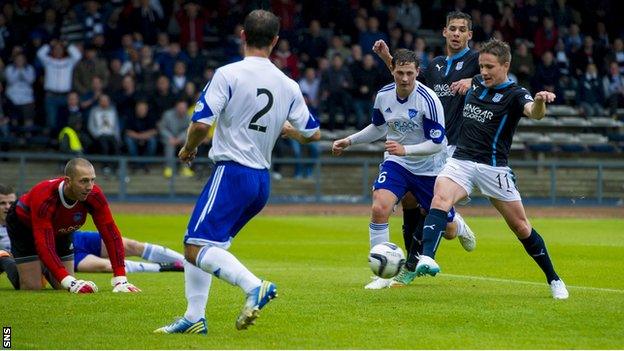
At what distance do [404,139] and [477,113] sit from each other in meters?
1.21

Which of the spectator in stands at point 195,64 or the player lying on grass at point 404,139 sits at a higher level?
the player lying on grass at point 404,139

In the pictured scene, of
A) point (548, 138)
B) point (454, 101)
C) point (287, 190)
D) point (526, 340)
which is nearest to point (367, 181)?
point (287, 190)

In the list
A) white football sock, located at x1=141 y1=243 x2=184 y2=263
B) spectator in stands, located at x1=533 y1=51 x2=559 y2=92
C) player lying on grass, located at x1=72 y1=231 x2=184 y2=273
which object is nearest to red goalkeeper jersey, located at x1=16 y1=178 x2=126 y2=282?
player lying on grass, located at x1=72 y1=231 x2=184 y2=273

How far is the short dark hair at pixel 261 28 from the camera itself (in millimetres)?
8391

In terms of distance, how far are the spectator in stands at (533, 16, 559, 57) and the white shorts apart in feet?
73.9

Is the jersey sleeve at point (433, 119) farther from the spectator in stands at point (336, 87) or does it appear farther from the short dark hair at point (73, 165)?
the spectator in stands at point (336, 87)

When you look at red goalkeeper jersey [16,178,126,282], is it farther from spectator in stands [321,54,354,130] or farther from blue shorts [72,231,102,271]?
spectator in stands [321,54,354,130]

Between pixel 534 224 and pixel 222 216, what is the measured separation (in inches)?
668

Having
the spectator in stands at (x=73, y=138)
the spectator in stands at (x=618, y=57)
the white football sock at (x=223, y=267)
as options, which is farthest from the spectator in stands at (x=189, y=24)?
the white football sock at (x=223, y=267)

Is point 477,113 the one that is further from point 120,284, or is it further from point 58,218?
point 58,218

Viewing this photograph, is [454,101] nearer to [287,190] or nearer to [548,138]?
[287,190]

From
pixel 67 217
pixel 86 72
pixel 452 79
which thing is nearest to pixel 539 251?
Result: pixel 452 79

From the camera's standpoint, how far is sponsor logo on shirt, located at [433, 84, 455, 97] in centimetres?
1246

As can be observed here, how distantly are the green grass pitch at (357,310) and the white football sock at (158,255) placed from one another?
29 cm
